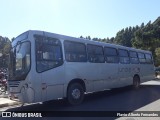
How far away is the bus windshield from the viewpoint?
998 cm

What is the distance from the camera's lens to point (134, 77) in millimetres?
17875

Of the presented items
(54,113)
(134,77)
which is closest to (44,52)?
(54,113)

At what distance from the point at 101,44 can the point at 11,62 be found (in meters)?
5.02

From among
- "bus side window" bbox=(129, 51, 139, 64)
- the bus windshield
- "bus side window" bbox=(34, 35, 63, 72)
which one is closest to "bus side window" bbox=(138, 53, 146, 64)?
"bus side window" bbox=(129, 51, 139, 64)

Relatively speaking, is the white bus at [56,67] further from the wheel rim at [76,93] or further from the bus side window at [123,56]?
the bus side window at [123,56]

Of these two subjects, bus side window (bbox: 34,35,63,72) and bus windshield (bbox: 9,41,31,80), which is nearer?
bus windshield (bbox: 9,41,31,80)

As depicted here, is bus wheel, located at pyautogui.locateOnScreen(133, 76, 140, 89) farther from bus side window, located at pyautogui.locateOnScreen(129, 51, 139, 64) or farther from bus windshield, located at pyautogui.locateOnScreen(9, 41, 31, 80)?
bus windshield, located at pyautogui.locateOnScreen(9, 41, 31, 80)

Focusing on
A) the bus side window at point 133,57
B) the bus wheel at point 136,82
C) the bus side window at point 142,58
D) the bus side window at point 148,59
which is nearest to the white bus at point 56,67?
the bus side window at point 133,57

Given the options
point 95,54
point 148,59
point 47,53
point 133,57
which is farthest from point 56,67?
point 148,59

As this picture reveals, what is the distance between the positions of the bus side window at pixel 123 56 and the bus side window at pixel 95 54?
244 cm

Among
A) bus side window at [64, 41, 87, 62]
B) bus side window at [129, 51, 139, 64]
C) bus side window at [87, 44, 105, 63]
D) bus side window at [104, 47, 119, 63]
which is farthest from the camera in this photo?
bus side window at [129, 51, 139, 64]

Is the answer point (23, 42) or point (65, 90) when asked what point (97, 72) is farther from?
point (23, 42)

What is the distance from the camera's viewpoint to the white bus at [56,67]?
9883mm

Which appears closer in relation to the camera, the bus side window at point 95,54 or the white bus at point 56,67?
the white bus at point 56,67
